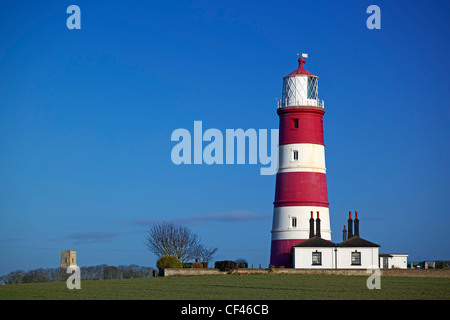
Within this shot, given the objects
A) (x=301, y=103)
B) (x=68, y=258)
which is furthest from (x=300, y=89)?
(x=68, y=258)

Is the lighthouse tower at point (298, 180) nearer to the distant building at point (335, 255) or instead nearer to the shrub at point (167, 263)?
the distant building at point (335, 255)

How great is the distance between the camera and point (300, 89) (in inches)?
2462

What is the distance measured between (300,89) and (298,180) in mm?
8215

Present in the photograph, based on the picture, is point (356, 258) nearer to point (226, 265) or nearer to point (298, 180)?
point (298, 180)

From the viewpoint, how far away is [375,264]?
5841cm

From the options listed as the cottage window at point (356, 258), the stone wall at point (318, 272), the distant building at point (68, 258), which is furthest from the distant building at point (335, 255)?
the distant building at point (68, 258)

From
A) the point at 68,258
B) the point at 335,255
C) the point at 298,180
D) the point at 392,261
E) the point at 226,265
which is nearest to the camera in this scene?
the point at 226,265

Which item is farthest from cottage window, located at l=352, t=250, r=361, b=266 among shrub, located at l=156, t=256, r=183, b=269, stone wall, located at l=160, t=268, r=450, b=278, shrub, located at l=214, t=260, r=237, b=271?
shrub, located at l=156, t=256, r=183, b=269

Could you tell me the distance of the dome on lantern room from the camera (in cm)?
6231

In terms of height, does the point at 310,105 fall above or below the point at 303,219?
above
